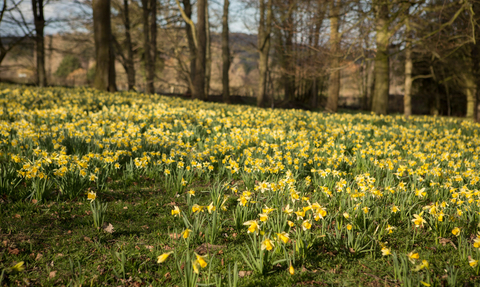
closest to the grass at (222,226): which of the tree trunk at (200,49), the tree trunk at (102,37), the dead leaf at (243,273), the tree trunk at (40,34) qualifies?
the dead leaf at (243,273)

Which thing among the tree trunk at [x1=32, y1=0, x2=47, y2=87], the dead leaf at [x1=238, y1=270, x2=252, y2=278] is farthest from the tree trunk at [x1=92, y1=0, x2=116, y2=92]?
→ the dead leaf at [x1=238, y1=270, x2=252, y2=278]

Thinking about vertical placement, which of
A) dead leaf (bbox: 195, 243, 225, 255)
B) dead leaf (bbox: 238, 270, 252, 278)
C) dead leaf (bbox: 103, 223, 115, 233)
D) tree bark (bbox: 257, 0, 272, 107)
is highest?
tree bark (bbox: 257, 0, 272, 107)

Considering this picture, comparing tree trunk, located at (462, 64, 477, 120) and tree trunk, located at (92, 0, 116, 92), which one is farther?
tree trunk, located at (462, 64, 477, 120)

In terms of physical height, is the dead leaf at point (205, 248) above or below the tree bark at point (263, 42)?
below

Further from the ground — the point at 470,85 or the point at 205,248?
the point at 470,85

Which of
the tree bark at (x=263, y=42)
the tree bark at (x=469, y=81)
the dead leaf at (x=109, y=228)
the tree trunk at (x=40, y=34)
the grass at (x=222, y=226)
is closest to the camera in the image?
the grass at (x=222, y=226)

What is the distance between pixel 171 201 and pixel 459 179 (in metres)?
3.14

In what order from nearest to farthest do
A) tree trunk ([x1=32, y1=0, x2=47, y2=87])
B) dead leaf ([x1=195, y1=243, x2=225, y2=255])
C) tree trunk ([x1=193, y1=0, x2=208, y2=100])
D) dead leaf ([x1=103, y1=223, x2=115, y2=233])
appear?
dead leaf ([x1=195, y1=243, x2=225, y2=255]) → dead leaf ([x1=103, y1=223, x2=115, y2=233]) → tree trunk ([x1=193, y1=0, x2=208, y2=100]) → tree trunk ([x1=32, y1=0, x2=47, y2=87])

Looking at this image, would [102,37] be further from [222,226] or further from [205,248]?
[205,248]

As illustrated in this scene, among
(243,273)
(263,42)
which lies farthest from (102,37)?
(243,273)

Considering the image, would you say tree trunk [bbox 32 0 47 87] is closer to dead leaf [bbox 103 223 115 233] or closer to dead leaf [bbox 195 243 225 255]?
dead leaf [bbox 103 223 115 233]

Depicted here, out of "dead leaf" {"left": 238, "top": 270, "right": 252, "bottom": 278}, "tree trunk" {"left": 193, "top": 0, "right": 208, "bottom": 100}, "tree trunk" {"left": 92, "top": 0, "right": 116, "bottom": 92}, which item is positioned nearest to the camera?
"dead leaf" {"left": 238, "top": 270, "right": 252, "bottom": 278}

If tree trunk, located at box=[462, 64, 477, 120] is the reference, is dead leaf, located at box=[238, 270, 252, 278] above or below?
below

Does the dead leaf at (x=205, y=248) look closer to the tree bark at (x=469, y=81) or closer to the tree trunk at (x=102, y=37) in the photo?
the tree trunk at (x=102, y=37)
